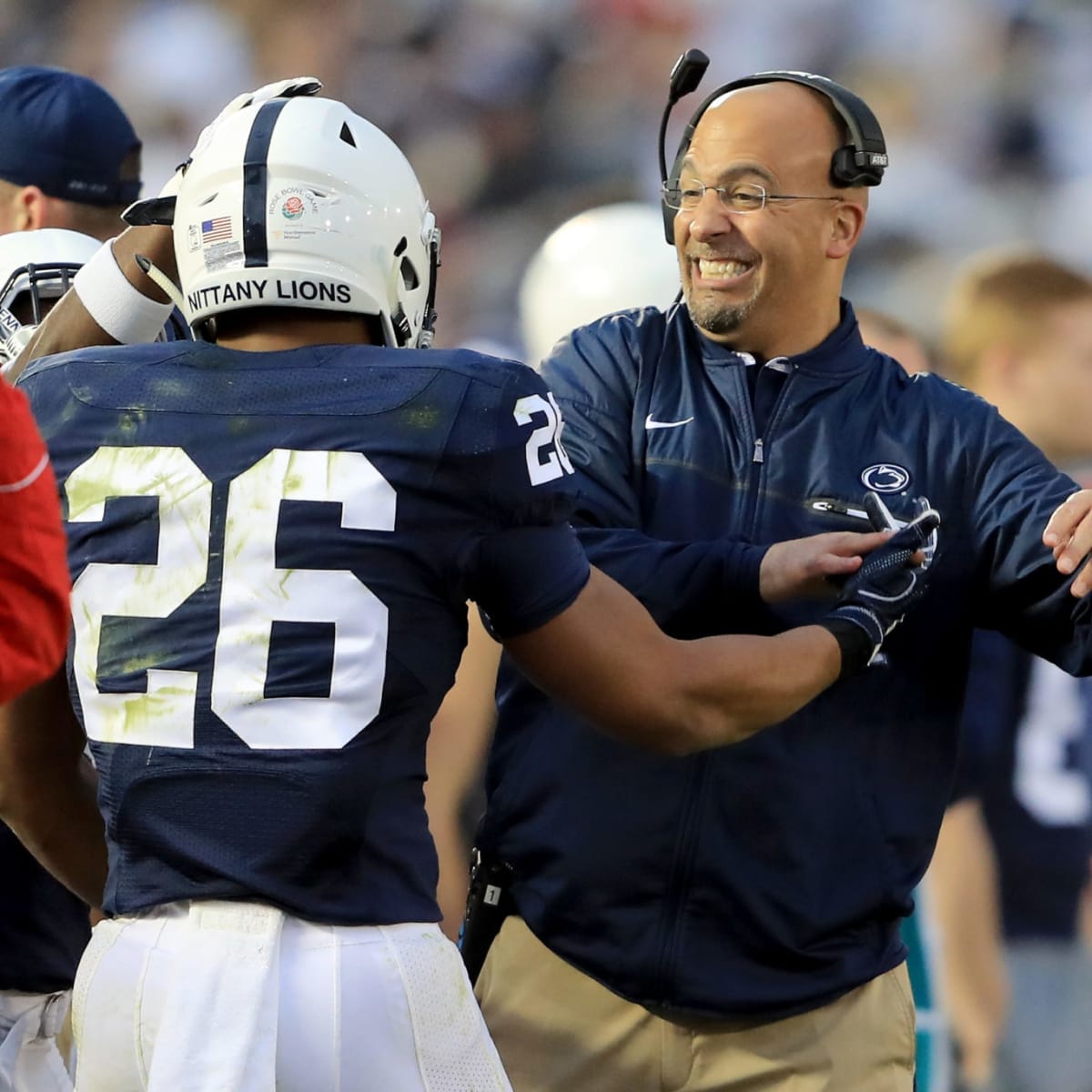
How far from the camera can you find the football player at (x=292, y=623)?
5.69 feet

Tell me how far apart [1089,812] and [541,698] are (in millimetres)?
2416

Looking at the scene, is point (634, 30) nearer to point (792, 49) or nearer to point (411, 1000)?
point (792, 49)

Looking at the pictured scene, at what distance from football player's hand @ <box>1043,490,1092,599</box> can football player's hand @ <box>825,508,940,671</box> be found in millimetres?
177

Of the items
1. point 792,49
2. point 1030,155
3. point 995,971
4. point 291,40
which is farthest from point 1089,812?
point 291,40

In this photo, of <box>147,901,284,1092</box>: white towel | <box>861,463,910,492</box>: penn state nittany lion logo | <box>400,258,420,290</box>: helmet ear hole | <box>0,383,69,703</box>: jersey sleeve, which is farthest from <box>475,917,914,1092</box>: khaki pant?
<box>0,383,69,703</box>: jersey sleeve

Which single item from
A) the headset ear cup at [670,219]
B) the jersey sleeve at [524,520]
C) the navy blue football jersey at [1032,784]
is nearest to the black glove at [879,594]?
the jersey sleeve at [524,520]

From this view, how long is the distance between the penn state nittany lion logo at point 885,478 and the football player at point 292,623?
60cm

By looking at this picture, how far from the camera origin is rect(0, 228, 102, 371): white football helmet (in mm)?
2533

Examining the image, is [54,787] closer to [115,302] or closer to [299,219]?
[115,302]

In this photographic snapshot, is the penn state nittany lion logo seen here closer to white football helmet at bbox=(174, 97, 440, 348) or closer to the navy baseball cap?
white football helmet at bbox=(174, 97, 440, 348)

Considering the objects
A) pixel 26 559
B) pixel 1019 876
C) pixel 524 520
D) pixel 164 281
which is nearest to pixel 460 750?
pixel 1019 876

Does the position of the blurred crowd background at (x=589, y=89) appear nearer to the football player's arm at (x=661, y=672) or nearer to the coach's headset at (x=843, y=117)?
the coach's headset at (x=843, y=117)

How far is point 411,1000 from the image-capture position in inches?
69.0

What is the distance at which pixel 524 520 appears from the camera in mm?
1820
